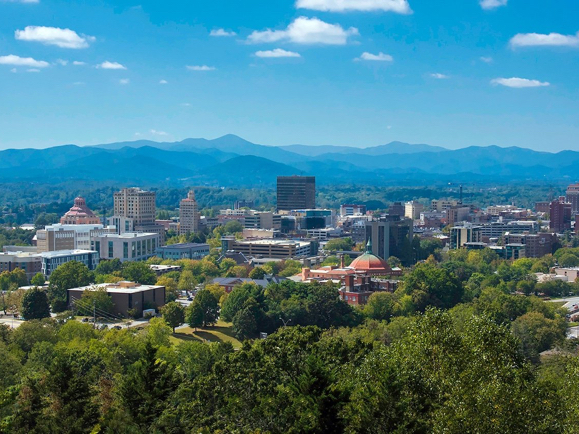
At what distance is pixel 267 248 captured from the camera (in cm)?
9950

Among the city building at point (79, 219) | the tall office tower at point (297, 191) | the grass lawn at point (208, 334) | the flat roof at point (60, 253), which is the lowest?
the grass lawn at point (208, 334)

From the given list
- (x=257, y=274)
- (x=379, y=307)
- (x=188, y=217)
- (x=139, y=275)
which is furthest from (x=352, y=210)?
(x=379, y=307)

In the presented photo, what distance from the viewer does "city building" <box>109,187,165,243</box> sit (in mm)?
112938

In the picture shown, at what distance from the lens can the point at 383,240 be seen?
93.1 metres

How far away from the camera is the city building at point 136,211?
11294cm

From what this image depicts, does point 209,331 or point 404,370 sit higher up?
point 404,370

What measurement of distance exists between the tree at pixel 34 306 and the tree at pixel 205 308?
9.80 m

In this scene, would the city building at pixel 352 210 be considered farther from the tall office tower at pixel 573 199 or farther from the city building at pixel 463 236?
the city building at pixel 463 236

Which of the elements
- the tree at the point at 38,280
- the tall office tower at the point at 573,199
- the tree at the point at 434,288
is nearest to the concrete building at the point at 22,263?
the tree at the point at 38,280

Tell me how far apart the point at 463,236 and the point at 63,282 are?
60827 millimetres

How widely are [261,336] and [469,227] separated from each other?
212 ft

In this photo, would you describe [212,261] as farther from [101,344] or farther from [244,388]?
[244,388]

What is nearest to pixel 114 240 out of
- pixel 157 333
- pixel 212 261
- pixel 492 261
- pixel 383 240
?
pixel 212 261

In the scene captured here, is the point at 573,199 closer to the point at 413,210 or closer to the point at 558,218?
the point at 413,210
